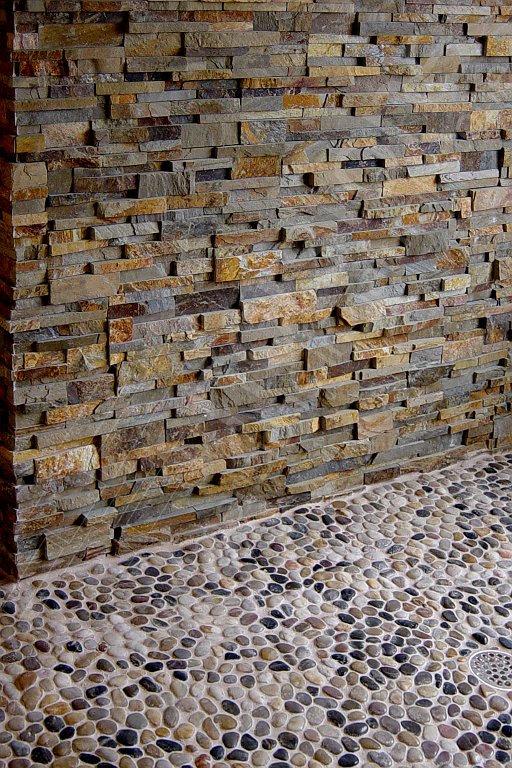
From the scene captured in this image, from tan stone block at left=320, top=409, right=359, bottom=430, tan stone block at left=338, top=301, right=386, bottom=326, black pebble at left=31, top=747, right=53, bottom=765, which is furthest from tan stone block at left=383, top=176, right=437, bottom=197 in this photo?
black pebble at left=31, top=747, right=53, bottom=765

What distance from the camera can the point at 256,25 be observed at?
90.4 inches

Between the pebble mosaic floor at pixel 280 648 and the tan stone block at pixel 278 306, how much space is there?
0.51m

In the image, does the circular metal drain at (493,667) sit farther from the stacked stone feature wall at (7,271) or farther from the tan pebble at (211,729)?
the stacked stone feature wall at (7,271)

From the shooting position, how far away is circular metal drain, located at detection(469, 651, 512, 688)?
2.12 m

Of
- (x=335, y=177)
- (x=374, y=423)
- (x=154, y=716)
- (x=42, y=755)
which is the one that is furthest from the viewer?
(x=374, y=423)

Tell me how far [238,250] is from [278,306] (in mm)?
176

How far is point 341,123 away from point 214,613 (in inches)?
44.4

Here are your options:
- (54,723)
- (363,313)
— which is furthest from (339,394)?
(54,723)

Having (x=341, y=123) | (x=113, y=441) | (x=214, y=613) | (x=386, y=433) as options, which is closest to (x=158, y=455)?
(x=113, y=441)

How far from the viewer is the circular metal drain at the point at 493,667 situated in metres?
2.12

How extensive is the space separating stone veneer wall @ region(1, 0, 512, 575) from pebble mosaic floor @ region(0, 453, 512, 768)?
5.7 inches

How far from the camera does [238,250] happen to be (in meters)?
2.43

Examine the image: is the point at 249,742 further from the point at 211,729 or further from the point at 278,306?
the point at 278,306

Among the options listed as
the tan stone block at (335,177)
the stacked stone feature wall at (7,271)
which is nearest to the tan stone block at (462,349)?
the tan stone block at (335,177)
